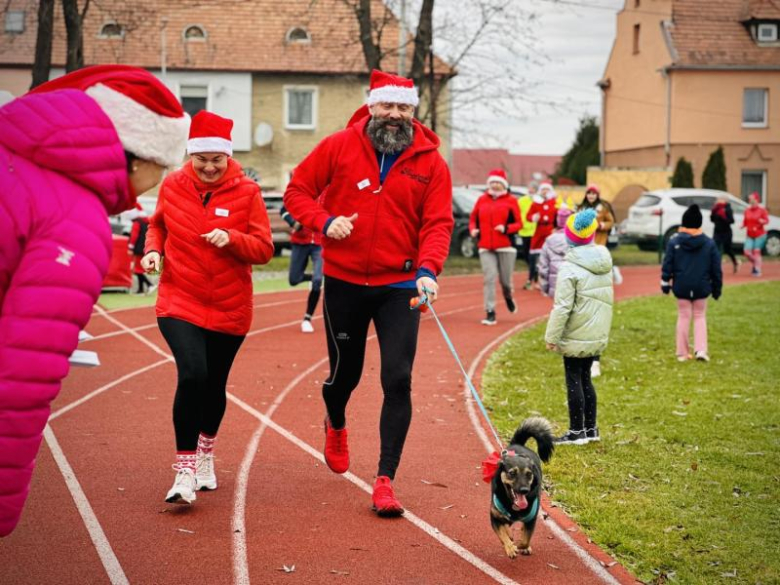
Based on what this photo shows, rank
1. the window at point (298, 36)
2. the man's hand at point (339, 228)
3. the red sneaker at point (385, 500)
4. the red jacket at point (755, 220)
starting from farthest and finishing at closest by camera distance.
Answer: the window at point (298, 36), the red jacket at point (755, 220), the red sneaker at point (385, 500), the man's hand at point (339, 228)

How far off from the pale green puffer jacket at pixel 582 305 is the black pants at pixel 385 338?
2.27 meters

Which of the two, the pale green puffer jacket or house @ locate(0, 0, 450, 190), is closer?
the pale green puffer jacket

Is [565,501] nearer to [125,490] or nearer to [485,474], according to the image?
[485,474]

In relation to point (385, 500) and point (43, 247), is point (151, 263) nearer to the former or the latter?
point (385, 500)

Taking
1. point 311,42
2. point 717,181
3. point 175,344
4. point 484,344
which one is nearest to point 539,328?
point 484,344

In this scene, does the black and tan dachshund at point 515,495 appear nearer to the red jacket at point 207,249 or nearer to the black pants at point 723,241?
the red jacket at point 207,249

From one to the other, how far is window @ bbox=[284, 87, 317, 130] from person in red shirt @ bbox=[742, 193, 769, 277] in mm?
23469

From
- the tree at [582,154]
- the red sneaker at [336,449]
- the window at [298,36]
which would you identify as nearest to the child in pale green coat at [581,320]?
the red sneaker at [336,449]

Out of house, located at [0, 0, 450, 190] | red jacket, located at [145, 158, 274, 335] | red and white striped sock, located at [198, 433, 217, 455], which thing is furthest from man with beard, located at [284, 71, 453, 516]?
house, located at [0, 0, 450, 190]

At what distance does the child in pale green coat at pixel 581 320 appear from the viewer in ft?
28.3

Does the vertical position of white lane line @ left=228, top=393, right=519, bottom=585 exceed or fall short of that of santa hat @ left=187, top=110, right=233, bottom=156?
it falls short

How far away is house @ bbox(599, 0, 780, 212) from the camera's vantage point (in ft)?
159

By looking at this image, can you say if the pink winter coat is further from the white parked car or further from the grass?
the white parked car

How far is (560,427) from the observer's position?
9.40 metres
